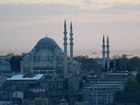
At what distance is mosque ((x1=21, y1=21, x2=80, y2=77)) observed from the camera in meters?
40.9

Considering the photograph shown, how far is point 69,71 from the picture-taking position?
41.3 m

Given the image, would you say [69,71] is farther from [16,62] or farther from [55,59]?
[16,62]

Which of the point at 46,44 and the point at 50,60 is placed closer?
the point at 50,60

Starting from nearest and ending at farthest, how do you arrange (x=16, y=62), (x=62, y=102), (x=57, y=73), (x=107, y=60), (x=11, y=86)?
(x=62, y=102) < (x=11, y=86) < (x=57, y=73) < (x=107, y=60) < (x=16, y=62)

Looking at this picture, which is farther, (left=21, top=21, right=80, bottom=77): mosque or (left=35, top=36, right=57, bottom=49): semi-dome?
(left=35, top=36, right=57, bottom=49): semi-dome

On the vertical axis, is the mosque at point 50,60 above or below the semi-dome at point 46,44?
below

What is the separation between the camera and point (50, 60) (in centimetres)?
4269

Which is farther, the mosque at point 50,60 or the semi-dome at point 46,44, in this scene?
the semi-dome at point 46,44

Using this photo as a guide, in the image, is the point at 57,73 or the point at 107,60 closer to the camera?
the point at 57,73

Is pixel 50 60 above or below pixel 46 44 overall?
below

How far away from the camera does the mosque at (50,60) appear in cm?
4088

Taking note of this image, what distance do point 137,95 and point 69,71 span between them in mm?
10338

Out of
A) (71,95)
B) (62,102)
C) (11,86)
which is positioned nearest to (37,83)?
(11,86)

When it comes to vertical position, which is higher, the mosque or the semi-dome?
the semi-dome
